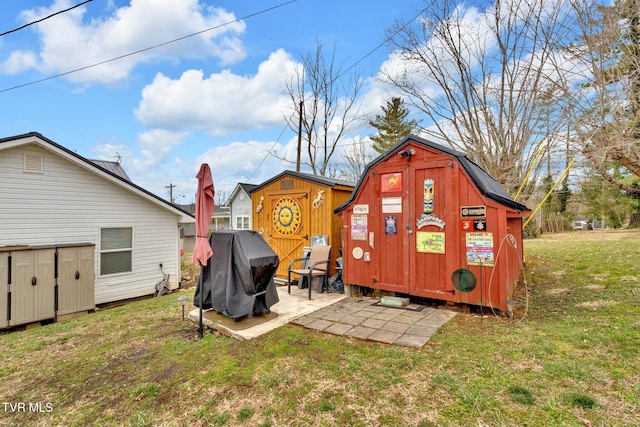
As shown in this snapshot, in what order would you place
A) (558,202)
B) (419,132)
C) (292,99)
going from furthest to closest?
(558,202) < (292,99) < (419,132)

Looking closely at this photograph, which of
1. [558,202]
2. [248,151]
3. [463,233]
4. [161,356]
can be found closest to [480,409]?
[463,233]

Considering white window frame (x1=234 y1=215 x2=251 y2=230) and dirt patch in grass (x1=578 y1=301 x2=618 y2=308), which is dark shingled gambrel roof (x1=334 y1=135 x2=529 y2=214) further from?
white window frame (x1=234 y1=215 x2=251 y2=230)

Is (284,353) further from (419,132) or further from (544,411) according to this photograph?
(419,132)

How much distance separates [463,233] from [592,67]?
3.08m

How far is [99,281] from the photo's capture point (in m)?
7.34

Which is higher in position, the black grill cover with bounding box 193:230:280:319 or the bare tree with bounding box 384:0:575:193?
the bare tree with bounding box 384:0:575:193

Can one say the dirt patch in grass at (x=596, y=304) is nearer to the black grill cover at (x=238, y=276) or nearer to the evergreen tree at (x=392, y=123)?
the black grill cover at (x=238, y=276)

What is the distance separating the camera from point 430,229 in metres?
4.73

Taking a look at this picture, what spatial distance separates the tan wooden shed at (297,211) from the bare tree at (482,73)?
200 inches

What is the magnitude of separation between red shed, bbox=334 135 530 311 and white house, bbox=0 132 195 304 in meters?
5.91

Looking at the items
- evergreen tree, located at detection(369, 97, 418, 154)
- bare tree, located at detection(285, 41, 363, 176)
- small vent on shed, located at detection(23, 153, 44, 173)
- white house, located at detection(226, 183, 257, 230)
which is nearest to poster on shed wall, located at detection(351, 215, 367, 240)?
small vent on shed, located at detection(23, 153, 44, 173)

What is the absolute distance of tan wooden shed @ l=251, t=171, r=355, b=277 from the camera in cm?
692

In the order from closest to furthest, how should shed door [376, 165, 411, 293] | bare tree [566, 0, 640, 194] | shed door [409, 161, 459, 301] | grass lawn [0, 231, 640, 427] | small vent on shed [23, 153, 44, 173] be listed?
grass lawn [0, 231, 640, 427] → bare tree [566, 0, 640, 194] → shed door [409, 161, 459, 301] → shed door [376, 165, 411, 293] → small vent on shed [23, 153, 44, 173]

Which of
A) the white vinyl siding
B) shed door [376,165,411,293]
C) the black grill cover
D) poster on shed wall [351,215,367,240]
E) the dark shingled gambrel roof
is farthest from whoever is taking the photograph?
the white vinyl siding
